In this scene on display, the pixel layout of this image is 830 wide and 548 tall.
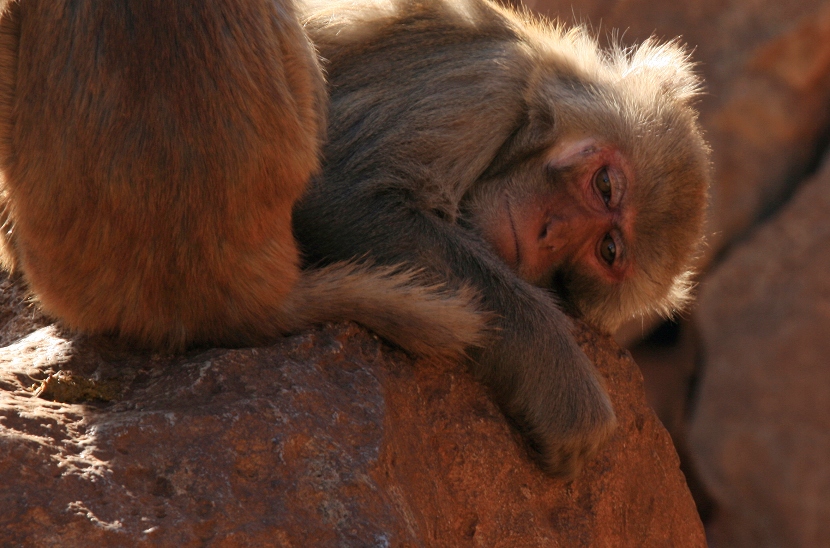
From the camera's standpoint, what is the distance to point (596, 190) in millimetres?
3049

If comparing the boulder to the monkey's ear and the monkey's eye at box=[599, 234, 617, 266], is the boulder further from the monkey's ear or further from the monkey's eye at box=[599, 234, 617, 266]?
the monkey's eye at box=[599, 234, 617, 266]

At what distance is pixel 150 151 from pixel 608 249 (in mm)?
1609

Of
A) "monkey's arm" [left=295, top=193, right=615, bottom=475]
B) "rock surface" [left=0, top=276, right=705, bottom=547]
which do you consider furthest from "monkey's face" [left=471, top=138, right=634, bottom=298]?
"rock surface" [left=0, top=276, right=705, bottom=547]

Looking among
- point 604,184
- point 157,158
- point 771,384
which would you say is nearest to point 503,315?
point 604,184

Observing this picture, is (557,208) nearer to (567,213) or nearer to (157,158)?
(567,213)

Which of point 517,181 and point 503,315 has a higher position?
point 517,181

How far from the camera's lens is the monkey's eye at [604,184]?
304cm

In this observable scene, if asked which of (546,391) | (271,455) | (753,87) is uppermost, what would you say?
(271,455)

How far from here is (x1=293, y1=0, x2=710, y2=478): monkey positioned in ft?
8.67

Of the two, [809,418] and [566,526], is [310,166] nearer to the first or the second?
[566,526]

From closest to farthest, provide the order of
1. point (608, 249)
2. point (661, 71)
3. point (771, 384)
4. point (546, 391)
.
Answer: point (546, 391), point (608, 249), point (661, 71), point (771, 384)

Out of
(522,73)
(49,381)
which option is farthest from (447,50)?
(49,381)

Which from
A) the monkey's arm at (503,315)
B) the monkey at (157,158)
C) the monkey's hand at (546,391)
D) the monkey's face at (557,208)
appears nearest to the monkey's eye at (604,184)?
the monkey's face at (557,208)

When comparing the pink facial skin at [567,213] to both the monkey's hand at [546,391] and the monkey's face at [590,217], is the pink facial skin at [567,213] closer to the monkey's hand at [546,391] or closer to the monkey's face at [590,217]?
the monkey's face at [590,217]
